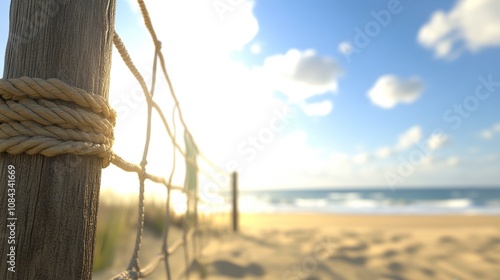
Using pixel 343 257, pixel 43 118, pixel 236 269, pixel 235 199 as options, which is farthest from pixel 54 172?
pixel 235 199

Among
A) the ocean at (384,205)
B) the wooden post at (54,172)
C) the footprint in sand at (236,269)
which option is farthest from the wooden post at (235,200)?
the ocean at (384,205)

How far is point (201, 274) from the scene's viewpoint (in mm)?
2740

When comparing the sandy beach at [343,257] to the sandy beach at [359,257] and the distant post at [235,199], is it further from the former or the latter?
the distant post at [235,199]

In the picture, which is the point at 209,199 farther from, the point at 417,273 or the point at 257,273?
the point at 417,273

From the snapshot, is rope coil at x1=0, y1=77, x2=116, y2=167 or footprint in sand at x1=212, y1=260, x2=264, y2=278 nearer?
rope coil at x1=0, y1=77, x2=116, y2=167

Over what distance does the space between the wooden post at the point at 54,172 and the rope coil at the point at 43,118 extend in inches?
1.0

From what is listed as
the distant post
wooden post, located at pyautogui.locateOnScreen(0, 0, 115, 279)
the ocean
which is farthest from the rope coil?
the ocean

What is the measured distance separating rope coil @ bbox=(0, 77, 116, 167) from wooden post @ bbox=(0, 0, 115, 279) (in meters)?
0.02

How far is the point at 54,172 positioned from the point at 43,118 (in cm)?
10

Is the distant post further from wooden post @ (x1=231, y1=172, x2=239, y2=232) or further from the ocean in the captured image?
the ocean

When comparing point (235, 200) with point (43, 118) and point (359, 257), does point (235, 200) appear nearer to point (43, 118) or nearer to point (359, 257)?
point (359, 257)

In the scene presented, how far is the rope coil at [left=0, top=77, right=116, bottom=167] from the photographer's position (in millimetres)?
598

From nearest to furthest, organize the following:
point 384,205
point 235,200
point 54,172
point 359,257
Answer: point 54,172, point 359,257, point 235,200, point 384,205

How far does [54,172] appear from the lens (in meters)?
0.62
